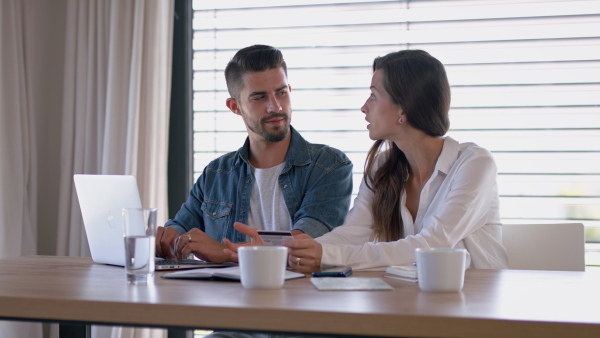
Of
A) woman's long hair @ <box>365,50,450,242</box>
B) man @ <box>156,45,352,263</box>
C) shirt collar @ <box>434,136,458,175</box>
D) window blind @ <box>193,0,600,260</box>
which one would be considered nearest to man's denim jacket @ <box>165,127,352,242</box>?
man @ <box>156,45,352,263</box>

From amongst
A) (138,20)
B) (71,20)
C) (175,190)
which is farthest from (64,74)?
(175,190)

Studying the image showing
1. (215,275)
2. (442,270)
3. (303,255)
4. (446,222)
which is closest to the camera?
(442,270)

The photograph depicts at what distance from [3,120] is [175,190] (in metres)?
0.88

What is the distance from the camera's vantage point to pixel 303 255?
5.41 feet

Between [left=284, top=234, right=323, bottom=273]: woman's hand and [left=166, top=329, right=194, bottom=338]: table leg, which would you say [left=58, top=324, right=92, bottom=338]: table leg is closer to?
[left=284, top=234, right=323, bottom=273]: woman's hand

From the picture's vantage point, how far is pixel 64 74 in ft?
10.5

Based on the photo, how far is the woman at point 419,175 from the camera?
1949 millimetres

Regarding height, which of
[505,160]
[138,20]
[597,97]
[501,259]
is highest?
[138,20]

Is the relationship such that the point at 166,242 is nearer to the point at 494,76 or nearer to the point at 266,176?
the point at 266,176

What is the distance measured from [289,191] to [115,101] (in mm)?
1207

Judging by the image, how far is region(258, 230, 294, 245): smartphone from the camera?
1.68 metres

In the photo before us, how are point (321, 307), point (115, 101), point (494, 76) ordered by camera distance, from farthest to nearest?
1. point (115, 101)
2. point (494, 76)
3. point (321, 307)

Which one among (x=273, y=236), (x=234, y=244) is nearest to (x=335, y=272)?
(x=273, y=236)

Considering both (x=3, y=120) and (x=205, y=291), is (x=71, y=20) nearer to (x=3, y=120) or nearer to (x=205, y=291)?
(x=3, y=120)
